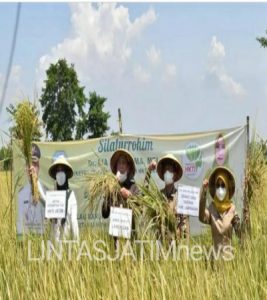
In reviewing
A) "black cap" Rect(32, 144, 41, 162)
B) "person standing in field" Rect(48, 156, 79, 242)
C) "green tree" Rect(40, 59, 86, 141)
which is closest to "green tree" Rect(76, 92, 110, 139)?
"green tree" Rect(40, 59, 86, 141)

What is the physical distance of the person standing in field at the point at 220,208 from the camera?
3.98 metres

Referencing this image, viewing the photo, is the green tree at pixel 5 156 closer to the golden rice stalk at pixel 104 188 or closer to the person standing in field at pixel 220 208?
the golden rice stalk at pixel 104 188

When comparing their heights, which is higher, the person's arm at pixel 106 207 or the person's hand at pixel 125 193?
the person's hand at pixel 125 193

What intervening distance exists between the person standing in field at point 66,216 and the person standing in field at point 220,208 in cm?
84

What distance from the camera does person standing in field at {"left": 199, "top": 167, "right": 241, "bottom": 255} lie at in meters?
3.98

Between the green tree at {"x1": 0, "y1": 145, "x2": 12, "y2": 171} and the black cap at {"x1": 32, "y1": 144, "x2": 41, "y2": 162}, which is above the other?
the black cap at {"x1": 32, "y1": 144, "x2": 41, "y2": 162}

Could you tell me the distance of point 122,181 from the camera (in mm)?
4238

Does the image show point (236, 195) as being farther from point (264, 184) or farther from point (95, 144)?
point (95, 144)

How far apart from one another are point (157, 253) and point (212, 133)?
Answer: 2.88m

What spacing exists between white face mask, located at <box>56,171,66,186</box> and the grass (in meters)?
1.10

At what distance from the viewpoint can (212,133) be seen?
5941 mm

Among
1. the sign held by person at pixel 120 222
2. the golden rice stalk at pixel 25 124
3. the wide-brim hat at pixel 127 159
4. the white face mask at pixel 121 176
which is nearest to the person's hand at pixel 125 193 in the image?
the sign held by person at pixel 120 222

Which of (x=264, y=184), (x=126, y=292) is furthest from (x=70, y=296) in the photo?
(x=264, y=184)

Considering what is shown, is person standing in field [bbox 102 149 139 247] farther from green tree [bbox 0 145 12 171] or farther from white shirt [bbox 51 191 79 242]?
green tree [bbox 0 145 12 171]
